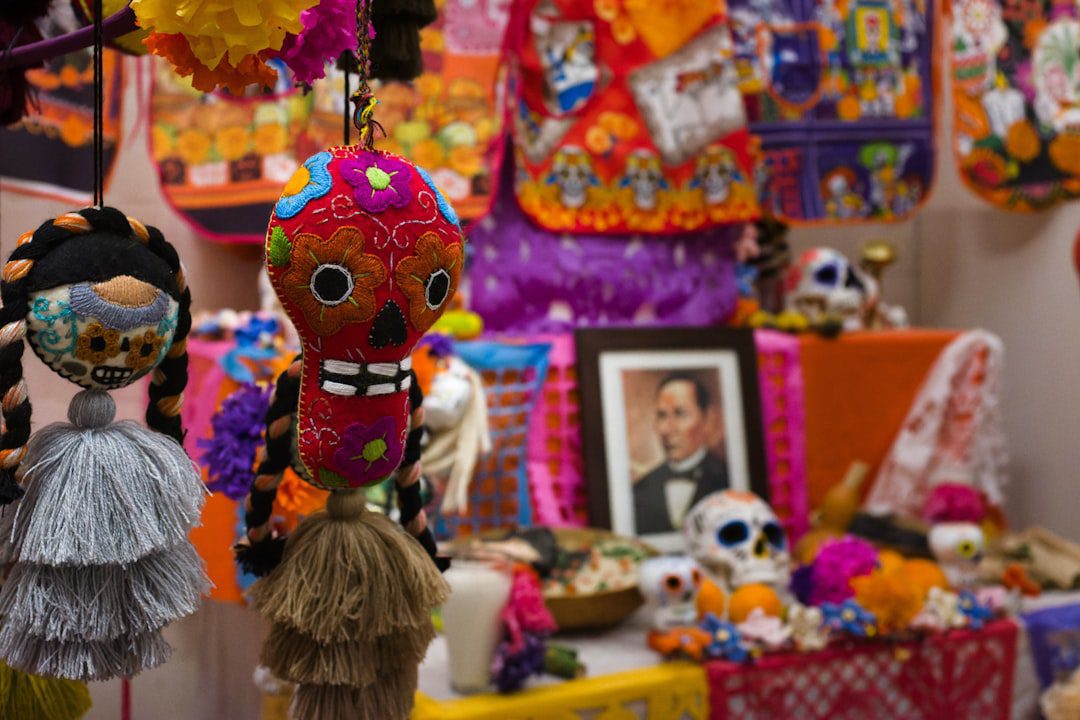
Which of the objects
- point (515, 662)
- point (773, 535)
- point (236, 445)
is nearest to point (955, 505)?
point (773, 535)

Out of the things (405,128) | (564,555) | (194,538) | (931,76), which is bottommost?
(564,555)

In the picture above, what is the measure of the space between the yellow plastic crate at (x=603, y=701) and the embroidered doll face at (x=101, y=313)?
0.74 metres

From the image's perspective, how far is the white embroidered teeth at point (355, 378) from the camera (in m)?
0.83

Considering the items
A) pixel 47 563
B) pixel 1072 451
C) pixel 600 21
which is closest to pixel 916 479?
pixel 1072 451

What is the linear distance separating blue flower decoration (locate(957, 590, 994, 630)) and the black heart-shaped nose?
1403mm

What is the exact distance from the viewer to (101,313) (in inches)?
31.4

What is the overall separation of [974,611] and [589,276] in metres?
0.93

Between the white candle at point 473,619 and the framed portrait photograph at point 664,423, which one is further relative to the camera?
the framed portrait photograph at point 664,423

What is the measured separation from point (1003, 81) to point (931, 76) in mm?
148

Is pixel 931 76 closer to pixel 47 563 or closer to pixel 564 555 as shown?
pixel 564 555

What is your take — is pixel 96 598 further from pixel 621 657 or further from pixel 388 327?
pixel 621 657

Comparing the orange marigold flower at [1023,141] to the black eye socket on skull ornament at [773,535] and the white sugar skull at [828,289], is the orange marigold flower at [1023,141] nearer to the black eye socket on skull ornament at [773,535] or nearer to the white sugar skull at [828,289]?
the white sugar skull at [828,289]

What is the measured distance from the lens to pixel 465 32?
2201 mm

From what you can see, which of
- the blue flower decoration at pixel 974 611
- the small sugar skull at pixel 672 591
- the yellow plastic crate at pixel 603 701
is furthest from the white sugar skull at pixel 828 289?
the yellow plastic crate at pixel 603 701
